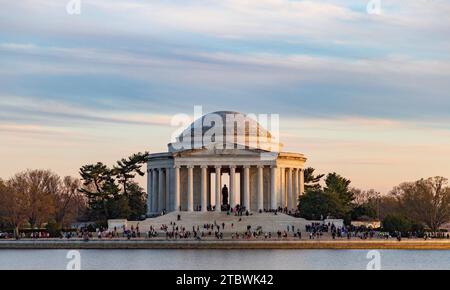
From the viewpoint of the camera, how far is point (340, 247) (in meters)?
90.3

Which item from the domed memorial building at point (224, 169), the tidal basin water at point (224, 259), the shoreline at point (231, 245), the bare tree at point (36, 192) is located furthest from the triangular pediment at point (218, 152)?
the tidal basin water at point (224, 259)

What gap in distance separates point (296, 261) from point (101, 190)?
61030 mm

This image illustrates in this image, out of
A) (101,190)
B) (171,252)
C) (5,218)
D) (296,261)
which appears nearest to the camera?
(296,261)

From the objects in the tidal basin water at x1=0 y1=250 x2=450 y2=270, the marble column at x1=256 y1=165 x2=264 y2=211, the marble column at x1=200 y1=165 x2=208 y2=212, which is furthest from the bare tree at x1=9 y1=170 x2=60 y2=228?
Answer: the tidal basin water at x1=0 y1=250 x2=450 y2=270

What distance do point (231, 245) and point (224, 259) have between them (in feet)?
43.5

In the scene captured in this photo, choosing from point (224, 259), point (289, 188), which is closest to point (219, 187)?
point (289, 188)

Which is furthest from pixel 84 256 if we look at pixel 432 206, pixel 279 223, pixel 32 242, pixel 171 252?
pixel 432 206

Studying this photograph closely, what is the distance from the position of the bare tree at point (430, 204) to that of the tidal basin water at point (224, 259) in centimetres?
3449

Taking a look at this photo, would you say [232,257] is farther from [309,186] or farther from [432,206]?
[309,186]

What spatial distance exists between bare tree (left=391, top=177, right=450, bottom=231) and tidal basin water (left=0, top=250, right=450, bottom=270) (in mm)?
34490

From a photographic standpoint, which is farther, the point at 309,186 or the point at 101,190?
the point at 309,186

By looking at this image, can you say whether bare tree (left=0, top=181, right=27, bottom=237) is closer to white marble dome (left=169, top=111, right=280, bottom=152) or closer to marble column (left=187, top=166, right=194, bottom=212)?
marble column (left=187, top=166, right=194, bottom=212)

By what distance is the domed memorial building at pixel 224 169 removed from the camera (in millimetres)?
123812

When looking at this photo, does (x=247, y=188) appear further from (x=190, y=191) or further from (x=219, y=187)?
(x=190, y=191)
